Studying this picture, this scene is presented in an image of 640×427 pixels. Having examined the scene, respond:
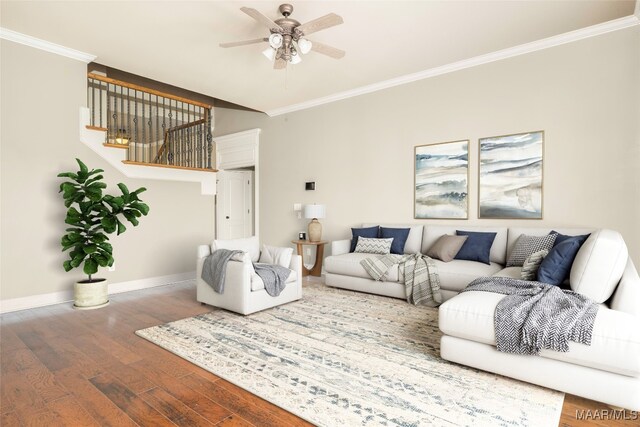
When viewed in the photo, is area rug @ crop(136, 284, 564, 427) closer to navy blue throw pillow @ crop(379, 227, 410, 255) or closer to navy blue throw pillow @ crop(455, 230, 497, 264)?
navy blue throw pillow @ crop(455, 230, 497, 264)

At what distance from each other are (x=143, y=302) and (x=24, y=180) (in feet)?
6.39

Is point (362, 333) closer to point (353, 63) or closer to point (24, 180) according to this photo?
point (353, 63)

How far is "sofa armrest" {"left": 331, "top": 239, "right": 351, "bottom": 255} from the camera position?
16.6ft

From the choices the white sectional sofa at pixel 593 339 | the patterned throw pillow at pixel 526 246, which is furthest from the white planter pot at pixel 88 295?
the patterned throw pillow at pixel 526 246

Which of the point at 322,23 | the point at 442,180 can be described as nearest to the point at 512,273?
the point at 442,180

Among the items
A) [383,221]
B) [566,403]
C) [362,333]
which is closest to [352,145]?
[383,221]

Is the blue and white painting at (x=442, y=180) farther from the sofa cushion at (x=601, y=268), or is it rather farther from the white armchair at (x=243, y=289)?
the sofa cushion at (x=601, y=268)

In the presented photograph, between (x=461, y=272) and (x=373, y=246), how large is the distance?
134 cm

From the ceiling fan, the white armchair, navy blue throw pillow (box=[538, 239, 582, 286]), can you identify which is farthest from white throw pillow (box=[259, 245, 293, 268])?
navy blue throw pillow (box=[538, 239, 582, 286])

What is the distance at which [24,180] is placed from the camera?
4.04m

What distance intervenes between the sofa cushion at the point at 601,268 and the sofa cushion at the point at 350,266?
208 centimetres

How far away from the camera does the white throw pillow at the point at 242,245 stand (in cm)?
420

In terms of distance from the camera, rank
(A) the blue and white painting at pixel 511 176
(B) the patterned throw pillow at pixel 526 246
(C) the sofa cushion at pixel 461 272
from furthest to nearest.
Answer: (A) the blue and white painting at pixel 511 176 → (C) the sofa cushion at pixel 461 272 → (B) the patterned throw pillow at pixel 526 246

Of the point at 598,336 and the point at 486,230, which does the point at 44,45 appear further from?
the point at 598,336
